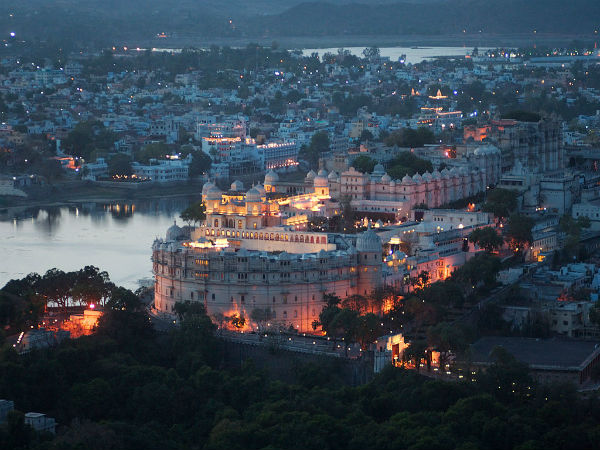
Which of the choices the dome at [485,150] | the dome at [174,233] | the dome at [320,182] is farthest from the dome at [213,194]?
the dome at [485,150]

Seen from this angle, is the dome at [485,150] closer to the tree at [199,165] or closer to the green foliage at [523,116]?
the green foliage at [523,116]

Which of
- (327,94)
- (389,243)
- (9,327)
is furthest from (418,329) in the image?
(327,94)

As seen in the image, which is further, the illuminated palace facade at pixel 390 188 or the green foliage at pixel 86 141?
the green foliage at pixel 86 141

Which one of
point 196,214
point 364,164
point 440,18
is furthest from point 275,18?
point 196,214

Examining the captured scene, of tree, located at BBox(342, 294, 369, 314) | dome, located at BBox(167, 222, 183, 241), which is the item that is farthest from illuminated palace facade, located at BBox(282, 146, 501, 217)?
tree, located at BBox(342, 294, 369, 314)

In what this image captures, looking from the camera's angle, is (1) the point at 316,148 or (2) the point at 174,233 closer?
(2) the point at 174,233

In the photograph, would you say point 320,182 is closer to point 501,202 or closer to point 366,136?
point 501,202
